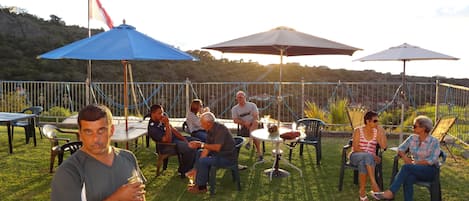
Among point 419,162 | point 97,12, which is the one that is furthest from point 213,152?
point 97,12

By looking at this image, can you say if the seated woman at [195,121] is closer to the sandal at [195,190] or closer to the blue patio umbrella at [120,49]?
the blue patio umbrella at [120,49]

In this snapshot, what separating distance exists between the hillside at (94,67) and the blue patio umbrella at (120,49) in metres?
20.8

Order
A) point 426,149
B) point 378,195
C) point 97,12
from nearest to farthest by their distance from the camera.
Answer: point 426,149, point 378,195, point 97,12

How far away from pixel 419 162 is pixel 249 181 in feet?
7.68

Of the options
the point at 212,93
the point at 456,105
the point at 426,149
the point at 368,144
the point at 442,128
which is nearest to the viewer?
the point at 426,149

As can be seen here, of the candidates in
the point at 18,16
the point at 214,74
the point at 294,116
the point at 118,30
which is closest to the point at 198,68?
the point at 214,74

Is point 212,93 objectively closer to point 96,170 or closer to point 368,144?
point 368,144

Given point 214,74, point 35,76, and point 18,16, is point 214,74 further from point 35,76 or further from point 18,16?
point 18,16

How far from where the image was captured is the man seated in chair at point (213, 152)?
604 cm

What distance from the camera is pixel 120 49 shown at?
6.30 m

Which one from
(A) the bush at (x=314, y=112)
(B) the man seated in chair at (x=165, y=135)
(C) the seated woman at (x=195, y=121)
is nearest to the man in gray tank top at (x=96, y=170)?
(B) the man seated in chair at (x=165, y=135)

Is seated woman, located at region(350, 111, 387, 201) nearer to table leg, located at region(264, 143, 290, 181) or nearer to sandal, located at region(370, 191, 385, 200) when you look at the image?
sandal, located at region(370, 191, 385, 200)

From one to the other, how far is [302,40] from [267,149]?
2960 millimetres

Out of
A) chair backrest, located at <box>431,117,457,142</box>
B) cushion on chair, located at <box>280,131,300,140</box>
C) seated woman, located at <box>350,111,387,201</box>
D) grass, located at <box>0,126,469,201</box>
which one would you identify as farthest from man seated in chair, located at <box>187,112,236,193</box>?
chair backrest, located at <box>431,117,457,142</box>
